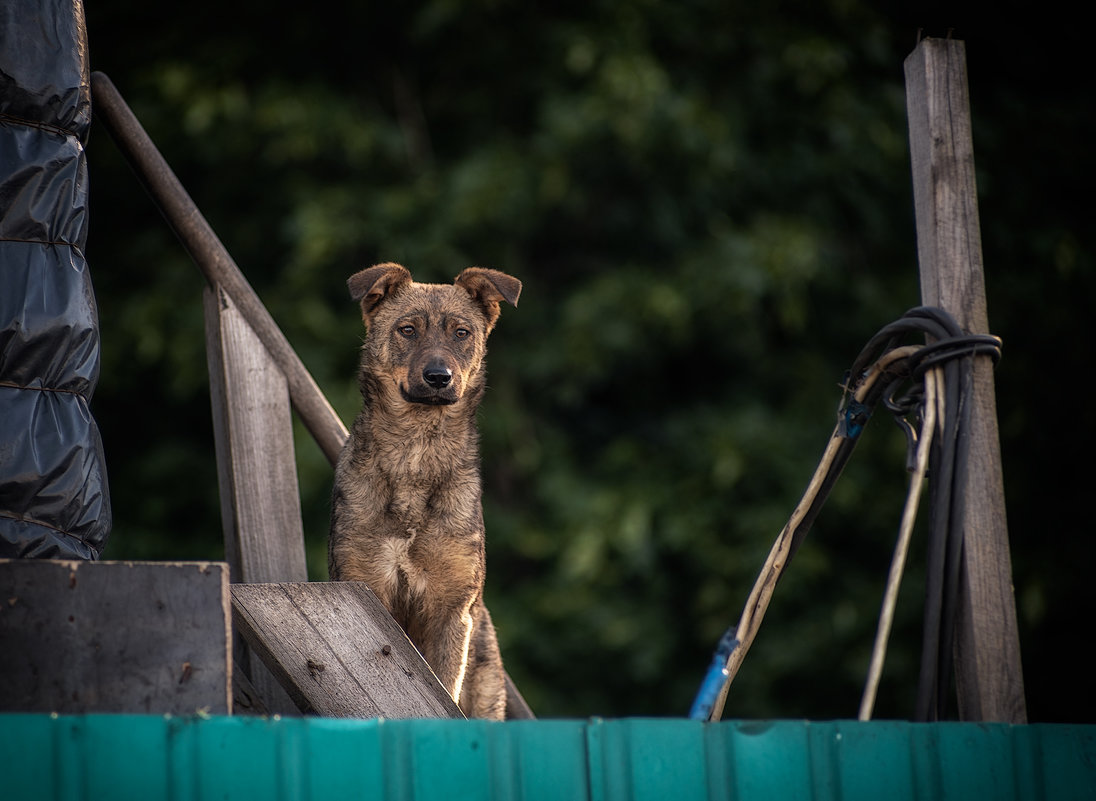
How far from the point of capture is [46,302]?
296cm

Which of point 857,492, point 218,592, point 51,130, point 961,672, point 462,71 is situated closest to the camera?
point 218,592

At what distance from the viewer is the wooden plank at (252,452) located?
13.1 ft

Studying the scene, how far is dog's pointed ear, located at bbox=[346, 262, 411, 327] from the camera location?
4.95 metres

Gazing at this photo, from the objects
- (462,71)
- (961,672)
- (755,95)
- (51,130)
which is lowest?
(961,672)

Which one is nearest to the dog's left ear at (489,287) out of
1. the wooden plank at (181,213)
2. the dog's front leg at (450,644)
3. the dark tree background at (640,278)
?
the wooden plank at (181,213)

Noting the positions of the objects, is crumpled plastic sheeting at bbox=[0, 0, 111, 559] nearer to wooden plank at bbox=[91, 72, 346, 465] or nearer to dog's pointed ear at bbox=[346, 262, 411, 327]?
wooden plank at bbox=[91, 72, 346, 465]

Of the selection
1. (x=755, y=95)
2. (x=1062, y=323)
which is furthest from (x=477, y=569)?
(x=755, y=95)

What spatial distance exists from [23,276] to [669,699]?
793 cm

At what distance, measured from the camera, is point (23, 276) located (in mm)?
2951

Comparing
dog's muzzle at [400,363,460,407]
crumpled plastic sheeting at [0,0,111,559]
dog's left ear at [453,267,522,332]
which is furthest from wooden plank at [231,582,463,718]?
dog's left ear at [453,267,522,332]

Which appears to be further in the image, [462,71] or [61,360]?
[462,71]

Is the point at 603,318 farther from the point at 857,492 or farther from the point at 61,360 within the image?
the point at 61,360

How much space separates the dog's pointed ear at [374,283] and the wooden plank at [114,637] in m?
2.67

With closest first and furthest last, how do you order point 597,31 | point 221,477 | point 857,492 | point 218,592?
point 218,592, point 221,477, point 857,492, point 597,31
